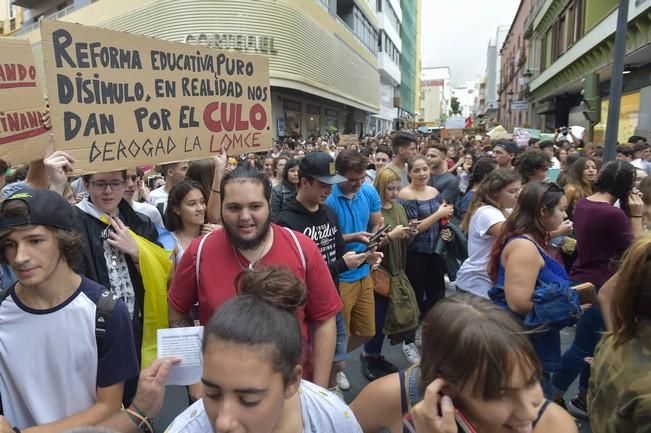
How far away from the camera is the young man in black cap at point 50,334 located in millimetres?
1671

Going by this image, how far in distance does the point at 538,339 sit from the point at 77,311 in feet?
7.93

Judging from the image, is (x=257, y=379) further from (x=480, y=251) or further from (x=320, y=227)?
(x=480, y=251)

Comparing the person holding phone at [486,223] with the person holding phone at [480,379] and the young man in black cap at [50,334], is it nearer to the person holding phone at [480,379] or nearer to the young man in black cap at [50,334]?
the person holding phone at [480,379]

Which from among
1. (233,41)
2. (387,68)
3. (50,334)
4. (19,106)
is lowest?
(50,334)

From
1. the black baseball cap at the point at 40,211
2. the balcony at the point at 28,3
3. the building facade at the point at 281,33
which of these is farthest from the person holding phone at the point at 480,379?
the balcony at the point at 28,3

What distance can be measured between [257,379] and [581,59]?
71.4ft

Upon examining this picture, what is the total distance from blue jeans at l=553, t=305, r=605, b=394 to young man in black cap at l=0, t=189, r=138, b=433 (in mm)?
3073

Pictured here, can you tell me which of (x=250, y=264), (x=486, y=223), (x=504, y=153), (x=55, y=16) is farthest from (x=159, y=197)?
(x=55, y=16)

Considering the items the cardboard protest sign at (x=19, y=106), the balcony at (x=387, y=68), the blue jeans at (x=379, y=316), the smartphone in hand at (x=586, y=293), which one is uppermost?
the balcony at (x=387, y=68)

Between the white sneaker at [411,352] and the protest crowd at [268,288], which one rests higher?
the protest crowd at [268,288]

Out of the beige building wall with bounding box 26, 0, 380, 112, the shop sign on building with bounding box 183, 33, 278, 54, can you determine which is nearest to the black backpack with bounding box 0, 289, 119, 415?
the beige building wall with bounding box 26, 0, 380, 112

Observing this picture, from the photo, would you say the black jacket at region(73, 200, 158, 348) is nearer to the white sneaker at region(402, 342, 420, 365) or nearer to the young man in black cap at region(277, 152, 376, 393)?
the young man in black cap at region(277, 152, 376, 393)

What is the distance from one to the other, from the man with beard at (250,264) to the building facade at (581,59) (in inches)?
340

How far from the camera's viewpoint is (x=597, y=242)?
3.54 metres
